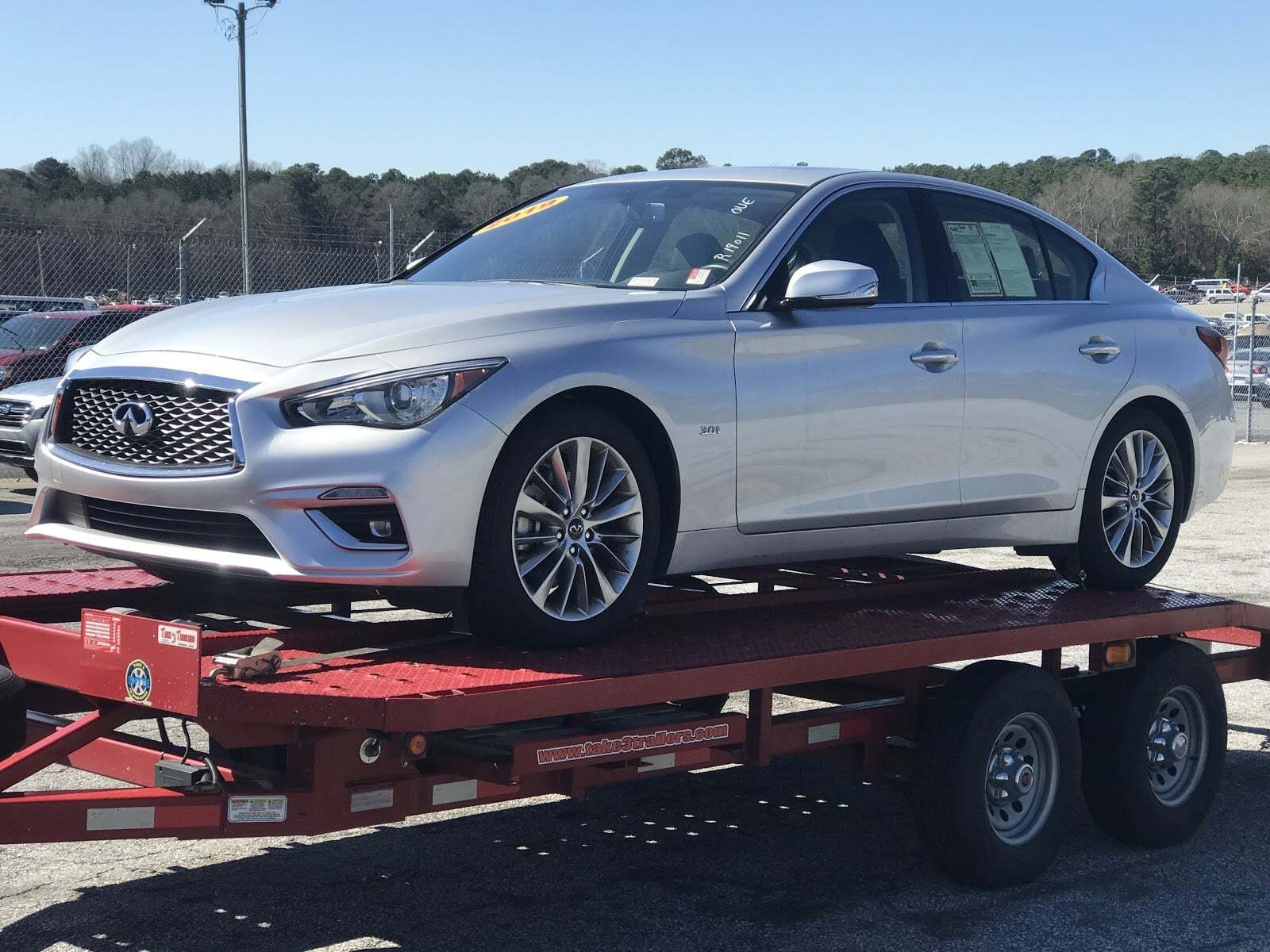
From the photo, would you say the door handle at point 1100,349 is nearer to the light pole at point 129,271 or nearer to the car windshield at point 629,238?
the car windshield at point 629,238

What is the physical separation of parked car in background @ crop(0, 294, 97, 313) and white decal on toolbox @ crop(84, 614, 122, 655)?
17.1 m

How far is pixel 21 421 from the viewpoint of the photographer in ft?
49.0

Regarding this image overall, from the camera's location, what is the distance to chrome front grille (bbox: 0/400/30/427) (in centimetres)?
1494

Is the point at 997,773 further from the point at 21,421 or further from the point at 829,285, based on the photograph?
the point at 21,421

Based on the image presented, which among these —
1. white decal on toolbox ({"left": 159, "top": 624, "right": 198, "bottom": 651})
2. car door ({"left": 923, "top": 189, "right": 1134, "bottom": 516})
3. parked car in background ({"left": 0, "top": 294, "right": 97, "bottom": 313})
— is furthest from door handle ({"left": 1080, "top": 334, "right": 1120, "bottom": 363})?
parked car in background ({"left": 0, "top": 294, "right": 97, "bottom": 313})

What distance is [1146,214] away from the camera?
300 feet

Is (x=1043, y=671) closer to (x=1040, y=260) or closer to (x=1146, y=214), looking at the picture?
(x=1040, y=260)

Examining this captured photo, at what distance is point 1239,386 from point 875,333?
3140cm

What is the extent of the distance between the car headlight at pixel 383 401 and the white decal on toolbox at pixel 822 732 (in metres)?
1.67

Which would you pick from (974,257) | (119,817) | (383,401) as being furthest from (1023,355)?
(119,817)

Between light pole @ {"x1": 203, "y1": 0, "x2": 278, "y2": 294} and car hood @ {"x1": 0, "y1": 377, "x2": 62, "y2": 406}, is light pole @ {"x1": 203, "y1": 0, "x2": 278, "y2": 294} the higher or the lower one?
the higher one

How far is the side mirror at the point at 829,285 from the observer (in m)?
5.18

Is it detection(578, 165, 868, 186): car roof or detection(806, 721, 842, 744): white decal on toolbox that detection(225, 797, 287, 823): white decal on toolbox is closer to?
detection(806, 721, 842, 744): white decal on toolbox

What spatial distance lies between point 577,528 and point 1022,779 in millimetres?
1891
